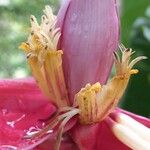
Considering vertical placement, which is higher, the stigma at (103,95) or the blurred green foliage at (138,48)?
the stigma at (103,95)

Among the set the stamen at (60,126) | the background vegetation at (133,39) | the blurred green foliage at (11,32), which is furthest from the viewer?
the background vegetation at (133,39)

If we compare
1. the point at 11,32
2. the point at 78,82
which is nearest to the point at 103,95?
the point at 78,82

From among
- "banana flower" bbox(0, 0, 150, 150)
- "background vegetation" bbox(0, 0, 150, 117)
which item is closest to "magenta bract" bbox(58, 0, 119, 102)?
"banana flower" bbox(0, 0, 150, 150)

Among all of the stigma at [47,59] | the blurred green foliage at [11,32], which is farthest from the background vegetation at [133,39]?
the stigma at [47,59]

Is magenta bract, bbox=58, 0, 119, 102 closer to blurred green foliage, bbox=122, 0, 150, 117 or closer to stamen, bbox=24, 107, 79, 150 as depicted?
stamen, bbox=24, 107, 79, 150

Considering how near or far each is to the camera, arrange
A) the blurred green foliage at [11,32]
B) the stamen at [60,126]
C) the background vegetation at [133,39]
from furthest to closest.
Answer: the background vegetation at [133,39] < the blurred green foliage at [11,32] < the stamen at [60,126]

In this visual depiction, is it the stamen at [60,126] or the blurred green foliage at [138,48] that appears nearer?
the stamen at [60,126]

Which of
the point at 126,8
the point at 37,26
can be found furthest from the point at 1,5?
the point at 37,26

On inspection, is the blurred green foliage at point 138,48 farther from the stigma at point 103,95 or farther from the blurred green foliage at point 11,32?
→ the stigma at point 103,95
